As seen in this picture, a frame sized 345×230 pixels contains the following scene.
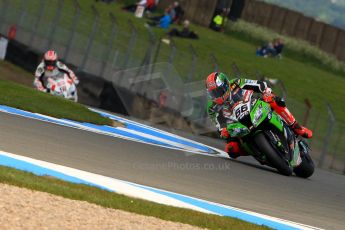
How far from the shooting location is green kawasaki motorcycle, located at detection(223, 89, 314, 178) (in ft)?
46.6

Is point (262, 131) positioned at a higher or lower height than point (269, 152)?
higher

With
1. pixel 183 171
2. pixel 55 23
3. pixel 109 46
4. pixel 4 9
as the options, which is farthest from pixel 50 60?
pixel 4 9

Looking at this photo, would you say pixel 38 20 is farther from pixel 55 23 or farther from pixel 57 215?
pixel 57 215

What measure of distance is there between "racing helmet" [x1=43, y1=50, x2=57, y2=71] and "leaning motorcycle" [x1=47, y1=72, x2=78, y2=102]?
0.51 metres

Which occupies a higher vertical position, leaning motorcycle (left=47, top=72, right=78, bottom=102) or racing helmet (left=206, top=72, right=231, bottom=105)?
racing helmet (left=206, top=72, right=231, bottom=105)

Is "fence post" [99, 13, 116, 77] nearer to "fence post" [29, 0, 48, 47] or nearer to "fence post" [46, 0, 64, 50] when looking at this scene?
"fence post" [46, 0, 64, 50]

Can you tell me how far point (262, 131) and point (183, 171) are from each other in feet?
7.49

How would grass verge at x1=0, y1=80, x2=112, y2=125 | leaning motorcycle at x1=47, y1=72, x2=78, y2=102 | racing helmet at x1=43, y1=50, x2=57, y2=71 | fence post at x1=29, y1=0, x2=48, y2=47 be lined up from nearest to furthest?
1. grass verge at x1=0, y1=80, x2=112, y2=125
2. racing helmet at x1=43, y1=50, x2=57, y2=71
3. leaning motorcycle at x1=47, y1=72, x2=78, y2=102
4. fence post at x1=29, y1=0, x2=48, y2=47

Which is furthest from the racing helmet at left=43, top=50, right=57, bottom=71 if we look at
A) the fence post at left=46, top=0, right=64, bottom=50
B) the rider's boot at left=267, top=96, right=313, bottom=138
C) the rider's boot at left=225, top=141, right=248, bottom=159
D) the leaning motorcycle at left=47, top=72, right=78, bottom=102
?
the fence post at left=46, top=0, right=64, bottom=50

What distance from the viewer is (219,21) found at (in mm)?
41938

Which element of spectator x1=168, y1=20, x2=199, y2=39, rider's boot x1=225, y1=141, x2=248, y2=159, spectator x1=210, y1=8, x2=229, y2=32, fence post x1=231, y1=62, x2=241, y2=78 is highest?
spectator x1=210, y1=8, x2=229, y2=32

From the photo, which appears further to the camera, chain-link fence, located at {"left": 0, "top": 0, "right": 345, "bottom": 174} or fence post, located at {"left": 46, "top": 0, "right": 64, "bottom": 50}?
fence post, located at {"left": 46, "top": 0, "right": 64, "bottom": 50}

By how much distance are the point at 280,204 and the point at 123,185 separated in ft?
7.09

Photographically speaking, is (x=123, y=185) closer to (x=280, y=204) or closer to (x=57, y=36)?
(x=280, y=204)
